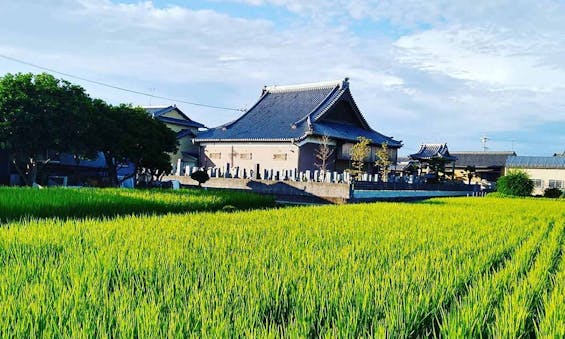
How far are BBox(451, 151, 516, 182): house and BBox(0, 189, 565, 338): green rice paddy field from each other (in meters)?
40.1

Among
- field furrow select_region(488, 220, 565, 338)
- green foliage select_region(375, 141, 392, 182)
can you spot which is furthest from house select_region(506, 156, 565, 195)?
field furrow select_region(488, 220, 565, 338)

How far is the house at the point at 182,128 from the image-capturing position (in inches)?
1260

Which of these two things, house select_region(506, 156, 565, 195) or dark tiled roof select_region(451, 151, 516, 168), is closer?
house select_region(506, 156, 565, 195)

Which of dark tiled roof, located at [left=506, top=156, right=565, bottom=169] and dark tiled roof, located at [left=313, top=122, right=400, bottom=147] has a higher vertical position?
dark tiled roof, located at [left=313, top=122, right=400, bottom=147]

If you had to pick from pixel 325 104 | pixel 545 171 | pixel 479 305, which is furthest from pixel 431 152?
pixel 479 305

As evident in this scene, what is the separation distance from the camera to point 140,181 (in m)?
22.8

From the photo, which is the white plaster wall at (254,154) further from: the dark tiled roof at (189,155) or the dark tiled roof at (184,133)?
the dark tiled roof at (189,155)

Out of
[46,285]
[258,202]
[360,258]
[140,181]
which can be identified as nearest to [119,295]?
[46,285]

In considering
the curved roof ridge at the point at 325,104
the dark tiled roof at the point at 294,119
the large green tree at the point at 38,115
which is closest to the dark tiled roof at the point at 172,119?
the dark tiled roof at the point at 294,119

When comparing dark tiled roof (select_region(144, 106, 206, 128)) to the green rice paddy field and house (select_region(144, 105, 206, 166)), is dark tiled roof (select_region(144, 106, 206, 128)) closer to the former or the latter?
house (select_region(144, 105, 206, 166))

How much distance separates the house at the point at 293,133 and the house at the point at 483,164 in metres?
17.4

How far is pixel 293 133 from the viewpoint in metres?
25.1

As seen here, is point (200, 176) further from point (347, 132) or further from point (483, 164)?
point (483, 164)

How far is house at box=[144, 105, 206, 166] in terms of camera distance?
1260 inches
